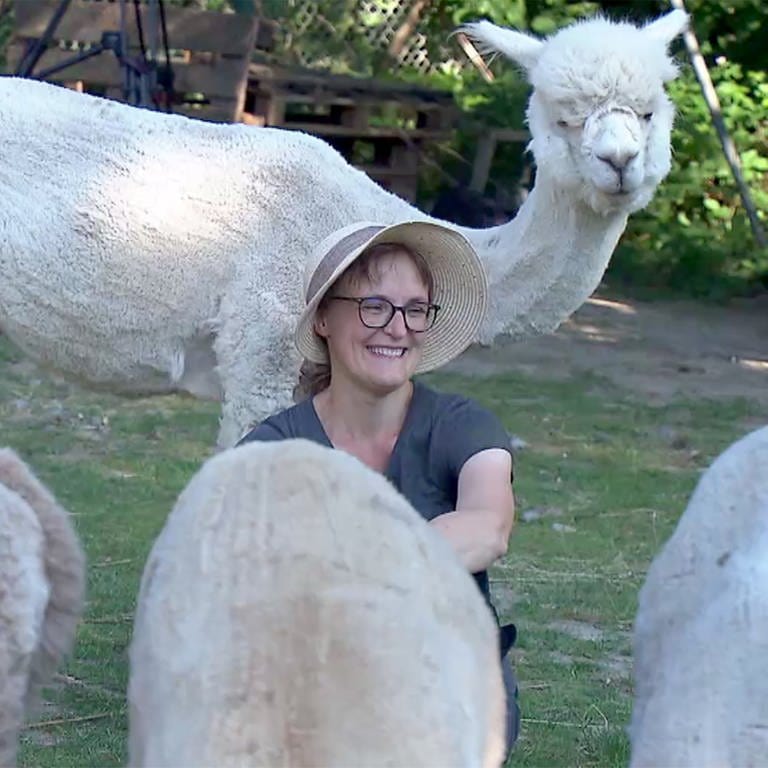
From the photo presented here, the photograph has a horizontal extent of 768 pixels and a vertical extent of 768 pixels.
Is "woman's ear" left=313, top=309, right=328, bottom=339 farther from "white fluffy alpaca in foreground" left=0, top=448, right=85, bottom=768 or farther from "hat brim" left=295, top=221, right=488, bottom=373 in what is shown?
"white fluffy alpaca in foreground" left=0, top=448, right=85, bottom=768

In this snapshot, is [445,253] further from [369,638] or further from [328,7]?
[328,7]

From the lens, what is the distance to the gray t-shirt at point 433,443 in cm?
299

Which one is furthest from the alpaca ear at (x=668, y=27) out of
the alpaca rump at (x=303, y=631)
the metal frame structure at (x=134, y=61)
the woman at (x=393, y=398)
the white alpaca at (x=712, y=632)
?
the metal frame structure at (x=134, y=61)

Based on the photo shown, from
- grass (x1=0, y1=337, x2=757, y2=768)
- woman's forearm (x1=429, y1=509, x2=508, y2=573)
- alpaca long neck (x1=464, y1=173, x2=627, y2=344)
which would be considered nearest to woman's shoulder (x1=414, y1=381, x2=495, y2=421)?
woman's forearm (x1=429, y1=509, x2=508, y2=573)

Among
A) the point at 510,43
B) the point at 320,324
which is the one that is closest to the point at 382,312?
the point at 320,324

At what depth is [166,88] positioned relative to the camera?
33.1 feet

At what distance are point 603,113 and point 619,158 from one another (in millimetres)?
145

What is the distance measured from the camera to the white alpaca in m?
2.19

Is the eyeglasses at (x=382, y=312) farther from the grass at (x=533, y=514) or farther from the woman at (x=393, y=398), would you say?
the grass at (x=533, y=514)

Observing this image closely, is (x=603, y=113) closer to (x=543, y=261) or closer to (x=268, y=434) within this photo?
(x=543, y=261)

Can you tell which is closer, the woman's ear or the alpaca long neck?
the woman's ear

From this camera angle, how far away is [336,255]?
9.96 ft

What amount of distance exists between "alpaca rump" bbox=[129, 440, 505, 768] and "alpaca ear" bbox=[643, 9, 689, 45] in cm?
292

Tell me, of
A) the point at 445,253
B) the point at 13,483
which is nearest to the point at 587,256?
the point at 445,253
